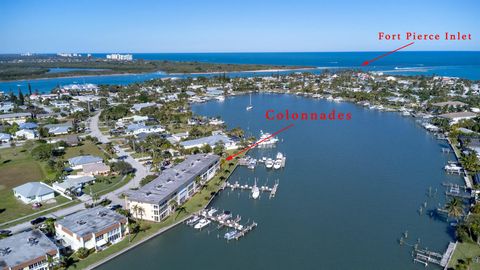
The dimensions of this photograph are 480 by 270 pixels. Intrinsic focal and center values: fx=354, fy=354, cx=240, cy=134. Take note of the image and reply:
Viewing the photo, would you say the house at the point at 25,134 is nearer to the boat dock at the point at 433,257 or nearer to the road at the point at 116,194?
the road at the point at 116,194

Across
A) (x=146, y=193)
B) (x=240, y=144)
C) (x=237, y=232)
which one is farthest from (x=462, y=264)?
(x=240, y=144)

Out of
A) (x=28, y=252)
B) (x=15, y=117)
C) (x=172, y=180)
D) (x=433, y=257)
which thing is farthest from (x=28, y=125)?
(x=433, y=257)

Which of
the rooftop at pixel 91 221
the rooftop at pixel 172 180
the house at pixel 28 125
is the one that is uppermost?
the house at pixel 28 125

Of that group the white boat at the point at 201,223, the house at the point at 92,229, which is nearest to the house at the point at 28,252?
the house at the point at 92,229

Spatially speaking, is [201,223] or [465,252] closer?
[465,252]

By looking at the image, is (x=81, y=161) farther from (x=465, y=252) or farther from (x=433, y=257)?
(x=465, y=252)

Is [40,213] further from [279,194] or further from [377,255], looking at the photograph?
[377,255]
